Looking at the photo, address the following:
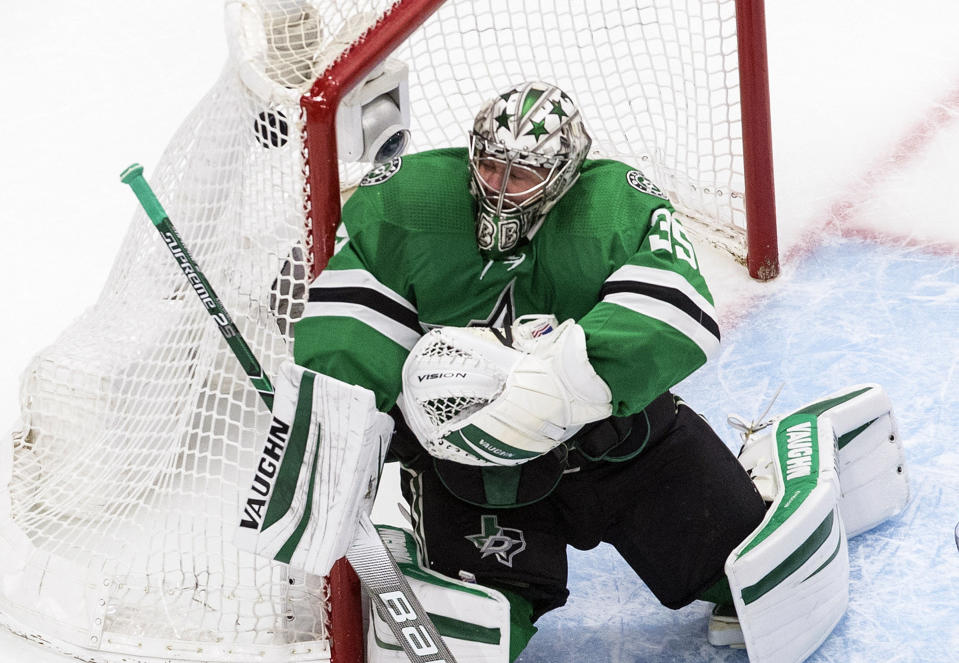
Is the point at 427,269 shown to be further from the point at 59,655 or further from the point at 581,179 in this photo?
the point at 59,655

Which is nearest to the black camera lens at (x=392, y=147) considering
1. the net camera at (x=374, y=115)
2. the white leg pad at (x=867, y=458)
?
the net camera at (x=374, y=115)

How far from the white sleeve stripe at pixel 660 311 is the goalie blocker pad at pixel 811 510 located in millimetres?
430

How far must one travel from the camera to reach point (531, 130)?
245cm

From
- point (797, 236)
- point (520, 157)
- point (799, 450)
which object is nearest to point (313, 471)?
point (520, 157)

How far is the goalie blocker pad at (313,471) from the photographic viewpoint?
2.42 metres

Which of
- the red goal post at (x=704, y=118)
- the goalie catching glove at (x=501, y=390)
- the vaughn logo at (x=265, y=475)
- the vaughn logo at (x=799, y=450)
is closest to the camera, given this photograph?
the goalie catching glove at (x=501, y=390)

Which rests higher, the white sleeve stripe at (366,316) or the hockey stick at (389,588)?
the white sleeve stripe at (366,316)

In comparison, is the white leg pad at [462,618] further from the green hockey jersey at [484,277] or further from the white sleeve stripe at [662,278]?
the white sleeve stripe at [662,278]

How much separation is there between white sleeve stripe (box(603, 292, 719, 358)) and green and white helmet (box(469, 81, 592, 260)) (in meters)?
0.20

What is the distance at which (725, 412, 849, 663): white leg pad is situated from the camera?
8.59 feet

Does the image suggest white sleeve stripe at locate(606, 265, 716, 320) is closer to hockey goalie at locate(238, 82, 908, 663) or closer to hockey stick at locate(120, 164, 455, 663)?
hockey goalie at locate(238, 82, 908, 663)

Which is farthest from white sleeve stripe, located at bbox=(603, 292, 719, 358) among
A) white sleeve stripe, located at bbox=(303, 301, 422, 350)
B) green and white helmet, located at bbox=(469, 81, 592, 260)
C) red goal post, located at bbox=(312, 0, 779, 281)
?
red goal post, located at bbox=(312, 0, 779, 281)

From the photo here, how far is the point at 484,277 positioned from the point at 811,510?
711 millimetres

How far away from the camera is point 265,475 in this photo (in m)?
2.50
